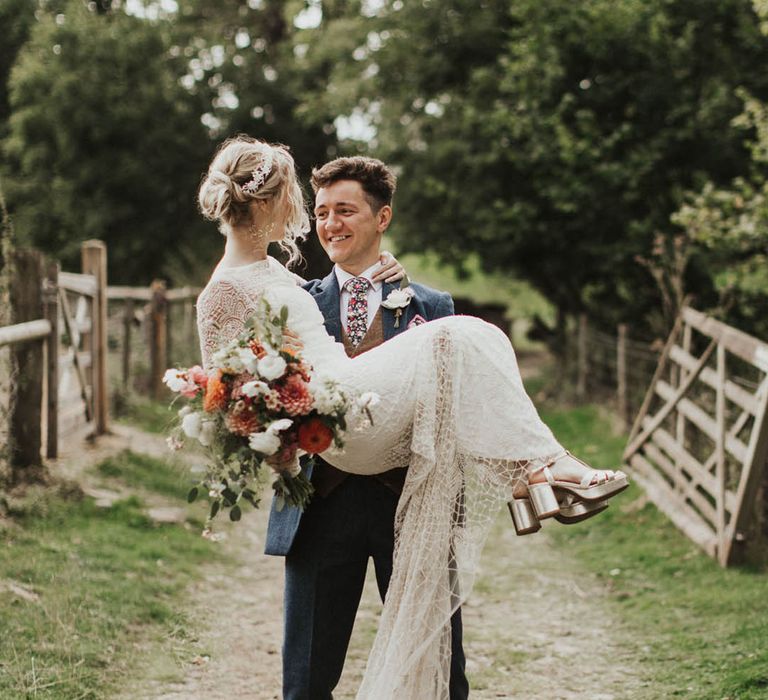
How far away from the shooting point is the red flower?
101 inches

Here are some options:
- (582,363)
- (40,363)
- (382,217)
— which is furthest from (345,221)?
(582,363)

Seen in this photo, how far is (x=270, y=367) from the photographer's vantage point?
2537 millimetres

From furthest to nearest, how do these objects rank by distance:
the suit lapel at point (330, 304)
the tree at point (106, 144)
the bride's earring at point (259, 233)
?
the tree at point (106, 144), the suit lapel at point (330, 304), the bride's earring at point (259, 233)

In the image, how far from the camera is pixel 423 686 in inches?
116

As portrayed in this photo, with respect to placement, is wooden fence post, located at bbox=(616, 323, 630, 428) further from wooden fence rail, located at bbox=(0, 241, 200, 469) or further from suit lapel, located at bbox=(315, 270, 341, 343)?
suit lapel, located at bbox=(315, 270, 341, 343)

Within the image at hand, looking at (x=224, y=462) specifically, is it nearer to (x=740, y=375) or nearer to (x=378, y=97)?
(x=740, y=375)

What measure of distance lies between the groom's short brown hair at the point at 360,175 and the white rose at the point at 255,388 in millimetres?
945

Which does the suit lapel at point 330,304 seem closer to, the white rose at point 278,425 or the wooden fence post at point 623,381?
the white rose at point 278,425

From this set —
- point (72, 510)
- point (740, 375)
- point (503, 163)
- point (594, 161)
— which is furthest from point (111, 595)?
point (503, 163)

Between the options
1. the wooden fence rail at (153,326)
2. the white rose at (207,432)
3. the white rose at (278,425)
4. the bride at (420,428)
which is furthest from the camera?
the wooden fence rail at (153,326)

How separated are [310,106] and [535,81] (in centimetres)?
495

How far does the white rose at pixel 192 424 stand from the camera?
2621 mm

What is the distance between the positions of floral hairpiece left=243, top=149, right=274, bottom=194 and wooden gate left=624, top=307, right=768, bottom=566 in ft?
12.1

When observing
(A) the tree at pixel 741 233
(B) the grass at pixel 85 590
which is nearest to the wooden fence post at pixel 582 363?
(A) the tree at pixel 741 233
